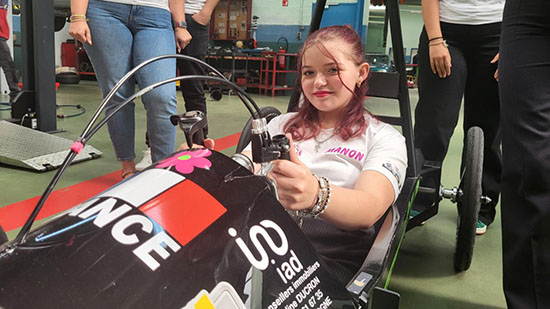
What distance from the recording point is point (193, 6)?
2463 millimetres

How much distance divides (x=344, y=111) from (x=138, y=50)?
969 millimetres

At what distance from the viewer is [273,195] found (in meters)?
0.60

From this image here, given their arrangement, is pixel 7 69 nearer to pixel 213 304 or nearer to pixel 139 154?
pixel 139 154

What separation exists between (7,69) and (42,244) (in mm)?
4577

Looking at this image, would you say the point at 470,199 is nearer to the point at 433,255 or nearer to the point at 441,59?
the point at 433,255

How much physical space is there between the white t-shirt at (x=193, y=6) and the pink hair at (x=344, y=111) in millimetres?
1577

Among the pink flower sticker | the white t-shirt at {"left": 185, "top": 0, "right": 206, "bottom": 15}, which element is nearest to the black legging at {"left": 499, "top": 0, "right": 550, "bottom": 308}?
the pink flower sticker

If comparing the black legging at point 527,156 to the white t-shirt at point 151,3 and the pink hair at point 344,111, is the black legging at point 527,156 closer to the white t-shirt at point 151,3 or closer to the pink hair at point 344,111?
the pink hair at point 344,111

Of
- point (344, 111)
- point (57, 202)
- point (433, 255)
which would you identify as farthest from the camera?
point (57, 202)

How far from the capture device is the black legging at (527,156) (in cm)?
89

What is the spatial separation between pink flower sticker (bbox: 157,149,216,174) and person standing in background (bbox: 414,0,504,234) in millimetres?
1074

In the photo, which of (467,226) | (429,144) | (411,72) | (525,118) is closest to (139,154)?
(429,144)

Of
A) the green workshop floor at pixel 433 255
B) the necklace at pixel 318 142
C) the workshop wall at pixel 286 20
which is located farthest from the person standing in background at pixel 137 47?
the workshop wall at pixel 286 20

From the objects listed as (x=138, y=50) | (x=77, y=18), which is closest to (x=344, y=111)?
(x=138, y=50)
